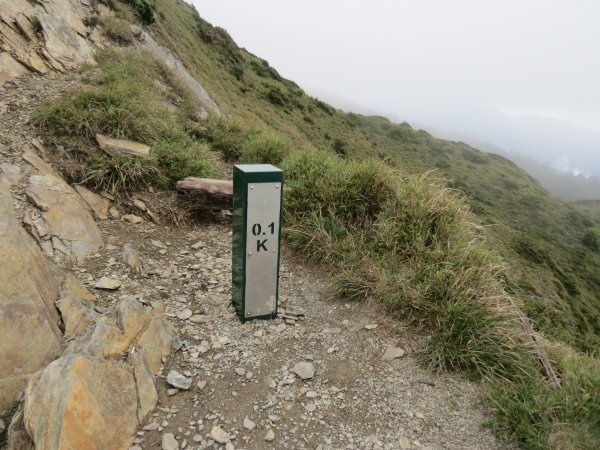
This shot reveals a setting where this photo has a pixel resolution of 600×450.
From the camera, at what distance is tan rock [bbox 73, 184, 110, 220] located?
14.7ft

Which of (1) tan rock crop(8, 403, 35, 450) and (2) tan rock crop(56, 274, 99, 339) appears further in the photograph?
(2) tan rock crop(56, 274, 99, 339)

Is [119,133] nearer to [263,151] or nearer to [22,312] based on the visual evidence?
[263,151]

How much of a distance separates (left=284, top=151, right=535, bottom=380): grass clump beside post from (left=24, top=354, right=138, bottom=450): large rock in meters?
2.17

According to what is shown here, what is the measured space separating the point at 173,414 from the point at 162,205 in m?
3.14

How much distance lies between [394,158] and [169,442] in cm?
3415

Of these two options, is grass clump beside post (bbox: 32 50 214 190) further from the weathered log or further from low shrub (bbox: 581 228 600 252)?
low shrub (bbox: 581 228 600 252)

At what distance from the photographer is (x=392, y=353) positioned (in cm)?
311

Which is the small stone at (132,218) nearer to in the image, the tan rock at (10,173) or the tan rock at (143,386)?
Answer: the tan rock at (10,173)

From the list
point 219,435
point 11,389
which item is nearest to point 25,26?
point 11,389

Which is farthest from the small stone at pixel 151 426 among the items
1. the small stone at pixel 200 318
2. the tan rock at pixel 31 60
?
the tan rock at pixel 31 60

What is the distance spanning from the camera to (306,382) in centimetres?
284

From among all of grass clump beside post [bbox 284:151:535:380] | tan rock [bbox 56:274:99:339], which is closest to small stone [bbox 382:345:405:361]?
grass clump beside post [bbox 284:151:535:380]

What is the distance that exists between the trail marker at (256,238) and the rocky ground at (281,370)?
0.20m

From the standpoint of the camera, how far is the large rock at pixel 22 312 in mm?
2367
